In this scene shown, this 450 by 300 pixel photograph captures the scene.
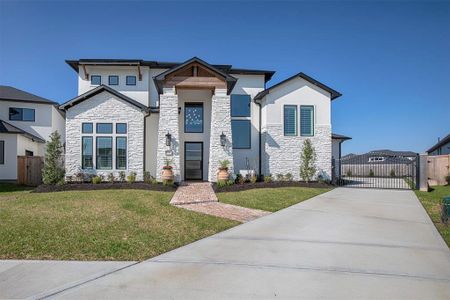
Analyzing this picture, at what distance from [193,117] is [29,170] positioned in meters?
10.8

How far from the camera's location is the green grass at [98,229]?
588cm

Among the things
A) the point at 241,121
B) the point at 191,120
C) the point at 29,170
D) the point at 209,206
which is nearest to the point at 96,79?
the point at 29,170

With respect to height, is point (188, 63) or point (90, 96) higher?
point (188, 63)

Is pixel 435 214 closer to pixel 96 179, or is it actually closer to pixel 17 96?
pixel 96 179

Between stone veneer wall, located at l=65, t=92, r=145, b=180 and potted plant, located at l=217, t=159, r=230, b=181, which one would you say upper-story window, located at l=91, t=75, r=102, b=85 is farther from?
potted plant, located at l=217, t=159, r=230, b=181

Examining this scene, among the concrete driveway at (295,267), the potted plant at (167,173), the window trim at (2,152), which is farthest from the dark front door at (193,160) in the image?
the window trim at (2,152)

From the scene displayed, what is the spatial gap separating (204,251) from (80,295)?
2429mm

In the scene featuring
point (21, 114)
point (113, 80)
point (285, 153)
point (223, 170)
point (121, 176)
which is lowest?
point (121, 176)

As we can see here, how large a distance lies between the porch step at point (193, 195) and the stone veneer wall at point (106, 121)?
10.3ft

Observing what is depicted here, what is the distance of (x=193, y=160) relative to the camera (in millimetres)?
19500

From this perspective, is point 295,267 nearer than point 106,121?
Yes

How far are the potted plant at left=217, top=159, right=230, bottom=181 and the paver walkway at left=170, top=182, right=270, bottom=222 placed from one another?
5.75ft

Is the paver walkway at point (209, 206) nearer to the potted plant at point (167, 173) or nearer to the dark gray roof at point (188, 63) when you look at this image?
the potted plant at point (167, 173)

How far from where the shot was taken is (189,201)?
11.8 meters
